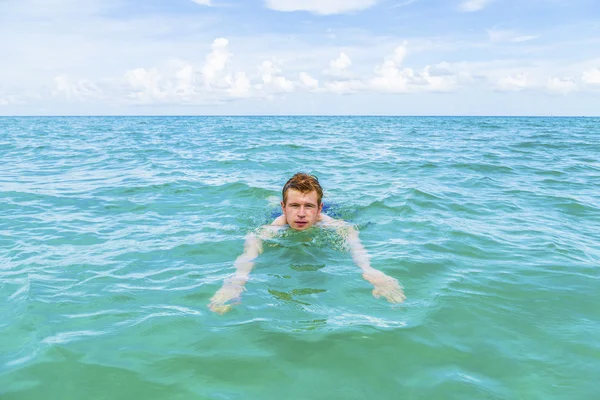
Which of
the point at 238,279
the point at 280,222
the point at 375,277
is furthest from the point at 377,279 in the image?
the point at 280,222

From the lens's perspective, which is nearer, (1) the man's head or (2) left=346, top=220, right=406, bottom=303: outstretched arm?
(2) left=346, top=220, right=406, bottom=303: outstretched arm

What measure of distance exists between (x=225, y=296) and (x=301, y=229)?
201 cm

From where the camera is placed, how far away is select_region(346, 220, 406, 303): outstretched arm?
3.85 meters

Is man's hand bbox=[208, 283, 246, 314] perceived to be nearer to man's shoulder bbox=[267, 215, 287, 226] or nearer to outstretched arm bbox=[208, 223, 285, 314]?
outstretched arm bbox=[208, 223, 285, 314]

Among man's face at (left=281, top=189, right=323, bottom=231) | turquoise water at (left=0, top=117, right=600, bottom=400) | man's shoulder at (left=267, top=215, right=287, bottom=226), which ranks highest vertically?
man's face at (left=281, top=189, right=323, bottom=231)

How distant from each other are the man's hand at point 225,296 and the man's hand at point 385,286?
1178 millimetres

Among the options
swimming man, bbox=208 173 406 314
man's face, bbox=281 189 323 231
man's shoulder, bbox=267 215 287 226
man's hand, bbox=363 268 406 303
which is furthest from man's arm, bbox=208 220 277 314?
man's hand, bbox=363 268 406 303

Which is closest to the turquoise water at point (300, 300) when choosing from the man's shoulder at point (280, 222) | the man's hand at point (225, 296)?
the man's hand at point (225, 296)

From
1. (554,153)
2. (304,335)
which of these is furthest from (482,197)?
(554,153)

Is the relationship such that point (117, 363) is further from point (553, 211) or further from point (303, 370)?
point (553, 211)

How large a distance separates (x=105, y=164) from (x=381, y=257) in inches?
411

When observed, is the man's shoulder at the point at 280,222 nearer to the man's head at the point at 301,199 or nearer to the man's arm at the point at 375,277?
the man's head at the point at 301,199

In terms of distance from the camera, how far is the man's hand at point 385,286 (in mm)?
3830

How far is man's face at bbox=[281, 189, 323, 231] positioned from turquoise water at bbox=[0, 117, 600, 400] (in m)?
0.26
